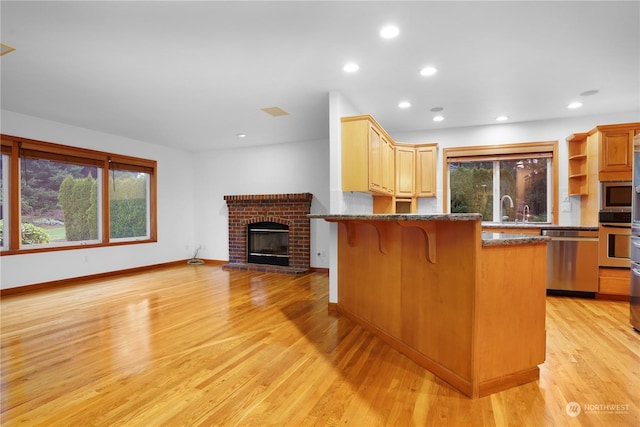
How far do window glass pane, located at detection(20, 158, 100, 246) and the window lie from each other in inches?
237

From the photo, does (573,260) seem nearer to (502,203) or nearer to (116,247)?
(502,203)

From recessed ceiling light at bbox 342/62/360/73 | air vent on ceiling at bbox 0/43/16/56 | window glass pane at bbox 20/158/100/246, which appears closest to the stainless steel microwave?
recessed ceiling light at bbox 342/62/360/73

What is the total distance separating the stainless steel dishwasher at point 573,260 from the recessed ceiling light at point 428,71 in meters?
2.70

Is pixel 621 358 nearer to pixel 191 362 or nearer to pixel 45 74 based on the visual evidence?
pixel 191 362

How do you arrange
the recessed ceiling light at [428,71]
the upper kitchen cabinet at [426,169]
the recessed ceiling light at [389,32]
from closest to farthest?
the recessed ceiling light at [389,32] → the recessed ceiling light at [428,71] → the upper kitchen cabinet at [426,169]

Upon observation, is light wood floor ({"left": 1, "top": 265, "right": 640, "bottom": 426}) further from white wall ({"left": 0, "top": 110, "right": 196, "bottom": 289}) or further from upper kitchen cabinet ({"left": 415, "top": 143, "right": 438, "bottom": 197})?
upper kitchen cabinet ({"left": 415, "top": 143, "right": 438, "bottom": 197})

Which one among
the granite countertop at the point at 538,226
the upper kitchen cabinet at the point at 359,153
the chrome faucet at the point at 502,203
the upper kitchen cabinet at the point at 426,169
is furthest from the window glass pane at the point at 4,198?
the chrome faucet at the point at 502,203

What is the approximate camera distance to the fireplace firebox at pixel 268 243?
6.54m

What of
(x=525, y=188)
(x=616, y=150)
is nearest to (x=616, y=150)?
(x=616, y=150)

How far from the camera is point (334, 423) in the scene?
1679mm

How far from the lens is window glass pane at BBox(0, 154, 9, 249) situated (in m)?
4.48

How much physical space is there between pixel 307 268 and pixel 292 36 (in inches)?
171

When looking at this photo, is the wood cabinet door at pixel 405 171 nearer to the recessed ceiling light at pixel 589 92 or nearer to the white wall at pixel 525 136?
the white wall at pixel 525 136

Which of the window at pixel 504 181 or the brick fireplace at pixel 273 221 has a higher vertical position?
the window at pixel 504 181
